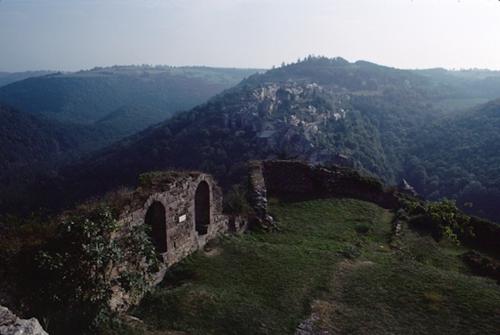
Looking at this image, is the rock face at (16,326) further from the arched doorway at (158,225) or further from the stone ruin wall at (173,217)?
the arched doorway at (158,225)

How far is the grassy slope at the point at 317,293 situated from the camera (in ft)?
35.4

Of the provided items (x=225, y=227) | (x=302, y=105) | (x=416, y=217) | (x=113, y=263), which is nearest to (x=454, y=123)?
(x=302, y=105)

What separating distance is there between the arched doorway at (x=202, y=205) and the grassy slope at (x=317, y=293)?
48.4 inches

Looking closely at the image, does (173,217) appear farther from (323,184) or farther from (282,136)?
(282,136)

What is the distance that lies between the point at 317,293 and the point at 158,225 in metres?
5.21

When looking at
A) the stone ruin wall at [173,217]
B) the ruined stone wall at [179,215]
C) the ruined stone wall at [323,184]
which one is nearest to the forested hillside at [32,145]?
the ruined stone wall at [323,184]

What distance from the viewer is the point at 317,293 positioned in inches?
489

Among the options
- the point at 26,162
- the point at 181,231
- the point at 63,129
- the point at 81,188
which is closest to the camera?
the point at 181,231

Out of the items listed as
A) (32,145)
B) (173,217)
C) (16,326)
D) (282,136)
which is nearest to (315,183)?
(173,217)

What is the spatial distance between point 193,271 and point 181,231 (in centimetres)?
143

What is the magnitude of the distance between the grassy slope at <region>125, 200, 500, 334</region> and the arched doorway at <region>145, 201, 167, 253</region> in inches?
35.6

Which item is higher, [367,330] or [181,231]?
[181,231]

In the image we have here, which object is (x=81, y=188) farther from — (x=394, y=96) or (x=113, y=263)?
(x=394, y=96)

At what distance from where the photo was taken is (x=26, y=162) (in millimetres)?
121500
